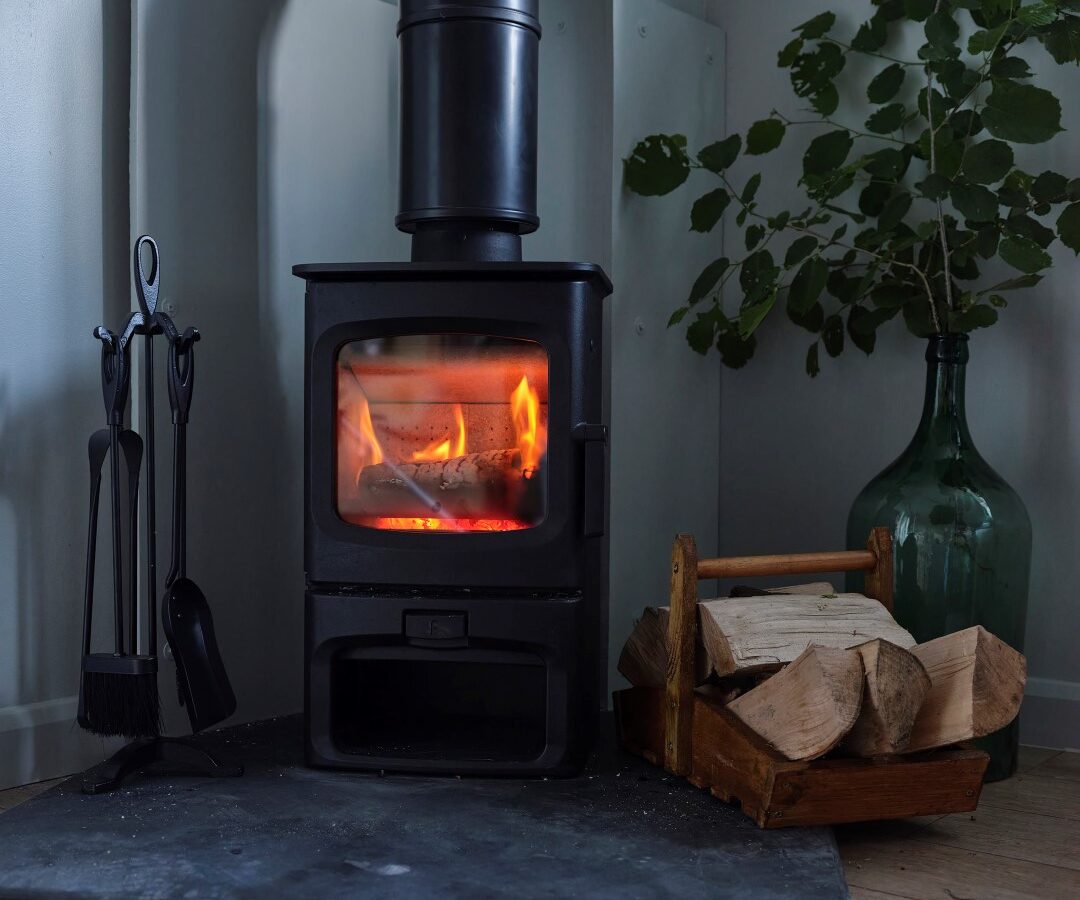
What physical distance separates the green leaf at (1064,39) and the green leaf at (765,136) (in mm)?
499

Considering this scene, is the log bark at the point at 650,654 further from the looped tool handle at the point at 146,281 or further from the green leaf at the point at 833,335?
the looped tool handle at the point at 146,281

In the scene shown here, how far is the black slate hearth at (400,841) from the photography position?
1367mm

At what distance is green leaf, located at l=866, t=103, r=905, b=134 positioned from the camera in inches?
86.5

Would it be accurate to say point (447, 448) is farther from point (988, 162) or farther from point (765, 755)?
point (988, 162)

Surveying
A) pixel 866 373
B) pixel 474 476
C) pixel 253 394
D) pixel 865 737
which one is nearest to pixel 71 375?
pixel 253 394

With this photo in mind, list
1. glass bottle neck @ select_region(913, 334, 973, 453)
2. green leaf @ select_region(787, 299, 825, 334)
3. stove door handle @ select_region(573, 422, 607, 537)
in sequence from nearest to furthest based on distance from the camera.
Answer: stove door handle @ select_region(573, 422, 607, 537) → glass bottle neck @ select_region(913, 334, 973, 453) → green leaf @ select_region(787, 299, 825, 334)

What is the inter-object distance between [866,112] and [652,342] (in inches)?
24.1

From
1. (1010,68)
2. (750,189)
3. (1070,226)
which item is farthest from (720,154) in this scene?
(1070,226)

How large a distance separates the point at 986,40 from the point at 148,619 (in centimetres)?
155

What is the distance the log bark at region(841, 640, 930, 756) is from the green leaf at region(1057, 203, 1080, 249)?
2.69 feet

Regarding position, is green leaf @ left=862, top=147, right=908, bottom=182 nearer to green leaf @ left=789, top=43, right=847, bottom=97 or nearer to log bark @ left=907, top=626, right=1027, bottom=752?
green leaf @ left=789, top=43, right=847, bottom=97

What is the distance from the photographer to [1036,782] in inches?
76.5

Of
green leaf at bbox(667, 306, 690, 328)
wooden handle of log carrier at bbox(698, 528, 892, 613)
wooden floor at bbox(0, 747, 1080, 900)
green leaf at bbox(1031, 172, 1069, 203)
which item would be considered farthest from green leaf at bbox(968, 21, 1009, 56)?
wooden floor at bbox(0, 747, 1080, 900)

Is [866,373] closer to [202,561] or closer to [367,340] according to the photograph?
[367,340]
